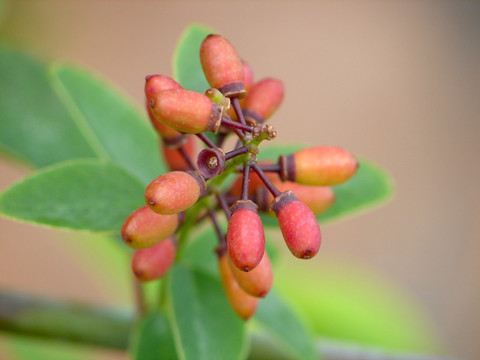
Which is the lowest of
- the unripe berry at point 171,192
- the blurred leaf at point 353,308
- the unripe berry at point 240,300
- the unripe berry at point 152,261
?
the blurred leaf at point 353,308

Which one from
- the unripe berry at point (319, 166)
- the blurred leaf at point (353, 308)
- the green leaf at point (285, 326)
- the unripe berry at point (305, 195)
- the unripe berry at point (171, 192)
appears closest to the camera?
the unripe berry at point (171, 192)

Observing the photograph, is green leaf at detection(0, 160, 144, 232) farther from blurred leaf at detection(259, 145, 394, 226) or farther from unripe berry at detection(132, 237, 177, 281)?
blurred leaf at detection(259, 145, 394, 226)

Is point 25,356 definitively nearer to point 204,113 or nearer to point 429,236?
point 204,113

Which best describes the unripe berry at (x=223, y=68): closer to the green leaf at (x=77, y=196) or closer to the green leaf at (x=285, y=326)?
the green leaf at (x=77, y=196)

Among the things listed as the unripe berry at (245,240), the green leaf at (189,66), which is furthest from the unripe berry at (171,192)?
the green leaf at (189,66)

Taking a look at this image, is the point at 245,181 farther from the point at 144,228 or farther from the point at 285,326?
the point at 285,326

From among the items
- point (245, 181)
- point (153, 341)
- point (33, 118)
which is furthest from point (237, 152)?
point (33, 118)

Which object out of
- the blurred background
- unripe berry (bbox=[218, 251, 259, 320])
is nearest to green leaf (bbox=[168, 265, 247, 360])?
unripe berry (bbox=[218, 251, 259, 320])
